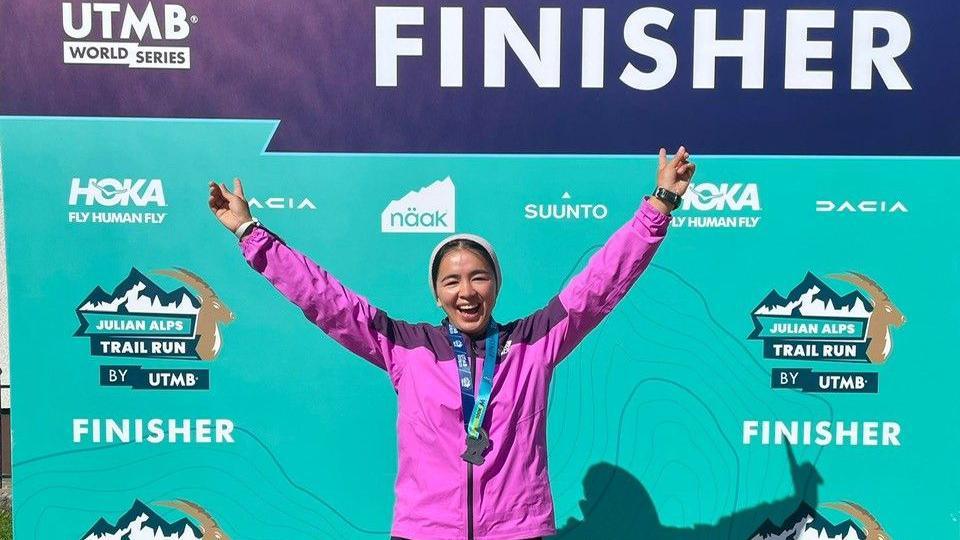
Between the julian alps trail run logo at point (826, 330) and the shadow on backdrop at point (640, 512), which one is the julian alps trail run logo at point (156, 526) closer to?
the shadow on backdrop at point (640, 512)

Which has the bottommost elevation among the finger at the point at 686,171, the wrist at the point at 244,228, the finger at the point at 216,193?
the wrist at the point at 244,228

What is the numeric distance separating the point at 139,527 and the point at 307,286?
1.55 meters

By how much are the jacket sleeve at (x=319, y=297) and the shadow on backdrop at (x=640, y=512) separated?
1136 millimetres

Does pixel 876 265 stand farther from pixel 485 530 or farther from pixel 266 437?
pixel 266 437

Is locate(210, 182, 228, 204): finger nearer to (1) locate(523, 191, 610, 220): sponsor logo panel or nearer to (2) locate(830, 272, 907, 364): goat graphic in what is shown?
(1) locate(523, 191, 610, 220): sponsor logo panel

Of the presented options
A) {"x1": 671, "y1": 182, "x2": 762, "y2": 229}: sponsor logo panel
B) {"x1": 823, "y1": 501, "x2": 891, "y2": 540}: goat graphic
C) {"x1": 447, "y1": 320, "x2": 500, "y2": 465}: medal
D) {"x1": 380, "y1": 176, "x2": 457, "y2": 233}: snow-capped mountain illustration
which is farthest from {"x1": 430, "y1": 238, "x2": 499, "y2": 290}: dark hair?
{"x1": 823, "y1": 501, "x2": 891, "y2": 540}: goat graphic

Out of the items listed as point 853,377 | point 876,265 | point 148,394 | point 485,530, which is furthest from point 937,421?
point 148,394

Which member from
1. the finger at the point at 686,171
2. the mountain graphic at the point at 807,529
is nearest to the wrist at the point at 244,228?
the finger at the point at 686,171

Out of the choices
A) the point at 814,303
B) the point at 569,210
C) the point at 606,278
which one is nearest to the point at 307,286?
the point at 606,278

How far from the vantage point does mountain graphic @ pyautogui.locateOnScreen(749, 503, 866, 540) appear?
3174mm

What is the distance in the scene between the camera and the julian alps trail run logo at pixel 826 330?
3.10m

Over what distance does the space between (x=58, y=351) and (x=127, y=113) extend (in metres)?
0.88

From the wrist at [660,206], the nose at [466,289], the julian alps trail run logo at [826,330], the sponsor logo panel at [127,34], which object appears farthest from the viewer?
the julian alps trail run logo at [826,330]

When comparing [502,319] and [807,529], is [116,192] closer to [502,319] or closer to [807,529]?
[502,319]
